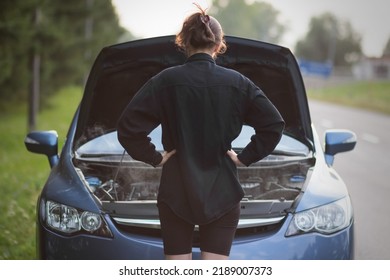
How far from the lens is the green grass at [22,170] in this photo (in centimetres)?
461

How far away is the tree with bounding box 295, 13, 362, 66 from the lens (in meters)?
19.3

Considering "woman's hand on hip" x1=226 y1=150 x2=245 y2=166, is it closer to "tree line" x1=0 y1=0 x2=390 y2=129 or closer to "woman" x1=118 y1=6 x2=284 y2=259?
"woman" x1=118 y1=6 x2=284 y2=259

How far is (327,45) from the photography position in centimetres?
2728

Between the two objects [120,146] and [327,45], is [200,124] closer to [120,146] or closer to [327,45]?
[120,146]

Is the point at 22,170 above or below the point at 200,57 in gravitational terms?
below

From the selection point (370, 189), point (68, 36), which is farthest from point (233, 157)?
point (68, 36)

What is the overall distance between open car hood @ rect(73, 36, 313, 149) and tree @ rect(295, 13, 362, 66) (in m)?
15.1

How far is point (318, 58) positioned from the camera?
96.1ft

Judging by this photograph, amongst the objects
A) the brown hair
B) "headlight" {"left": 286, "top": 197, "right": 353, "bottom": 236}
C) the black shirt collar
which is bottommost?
"headlight" {"left": 286, "top": 197, "right": 353, "bottom": 236}

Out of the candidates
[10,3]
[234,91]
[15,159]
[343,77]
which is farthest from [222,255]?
[343,77]

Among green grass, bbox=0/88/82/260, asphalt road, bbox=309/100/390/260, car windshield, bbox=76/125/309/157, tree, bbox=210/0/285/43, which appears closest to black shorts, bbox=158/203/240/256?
car windshield, bbox=76/125/309/157

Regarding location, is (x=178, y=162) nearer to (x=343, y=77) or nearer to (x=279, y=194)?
(x=279, y=194)

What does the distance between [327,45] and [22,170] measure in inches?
817

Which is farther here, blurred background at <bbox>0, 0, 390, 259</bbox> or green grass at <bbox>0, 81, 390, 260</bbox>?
blurred background at <bbox>0, 0, 390, 259</bbox>
